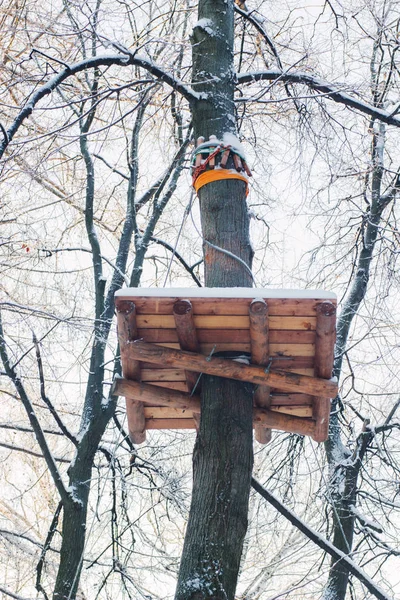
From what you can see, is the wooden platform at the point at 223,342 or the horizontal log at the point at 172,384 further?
the horizontal log at the point at 172,384

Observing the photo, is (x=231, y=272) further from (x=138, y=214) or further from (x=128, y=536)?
(x=128, y=536)

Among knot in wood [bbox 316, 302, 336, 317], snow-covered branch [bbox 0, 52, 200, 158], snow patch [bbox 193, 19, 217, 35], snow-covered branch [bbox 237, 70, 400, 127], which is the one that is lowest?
knot in wood [bbox 316, 302, 336, 317]

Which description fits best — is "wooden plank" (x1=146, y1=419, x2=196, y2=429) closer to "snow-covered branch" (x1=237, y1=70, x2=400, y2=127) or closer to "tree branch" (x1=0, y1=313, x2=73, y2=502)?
"tree branch" (x1=0, y1=313, x2=73, y2=502)

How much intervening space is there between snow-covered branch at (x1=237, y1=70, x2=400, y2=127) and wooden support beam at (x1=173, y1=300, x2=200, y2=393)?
2147 mm

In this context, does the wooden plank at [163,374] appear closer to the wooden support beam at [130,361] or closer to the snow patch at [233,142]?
the wooden support beam at [130,361]

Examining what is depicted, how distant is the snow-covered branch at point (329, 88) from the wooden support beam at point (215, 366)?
7.00 ft

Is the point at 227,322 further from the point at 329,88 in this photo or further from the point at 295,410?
the point at 329,88

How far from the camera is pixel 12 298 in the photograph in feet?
22.8

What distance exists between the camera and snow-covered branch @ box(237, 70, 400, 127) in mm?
4613

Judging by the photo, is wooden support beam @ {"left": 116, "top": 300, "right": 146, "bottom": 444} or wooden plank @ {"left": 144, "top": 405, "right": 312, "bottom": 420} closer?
wooden support beam @ {"left": 116, "top": 300, "right": 146, "bottom": 444}

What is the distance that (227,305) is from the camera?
3123mm

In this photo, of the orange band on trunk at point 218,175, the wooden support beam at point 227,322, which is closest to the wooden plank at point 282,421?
the wooden support beam at point 227,322

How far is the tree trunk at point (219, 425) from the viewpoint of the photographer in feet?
9.77

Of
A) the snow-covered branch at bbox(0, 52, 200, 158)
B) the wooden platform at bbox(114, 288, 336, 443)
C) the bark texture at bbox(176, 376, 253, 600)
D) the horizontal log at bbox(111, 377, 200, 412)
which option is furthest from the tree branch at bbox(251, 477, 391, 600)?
the snow-covered branch at bbox(0, 52, 200, 158)
